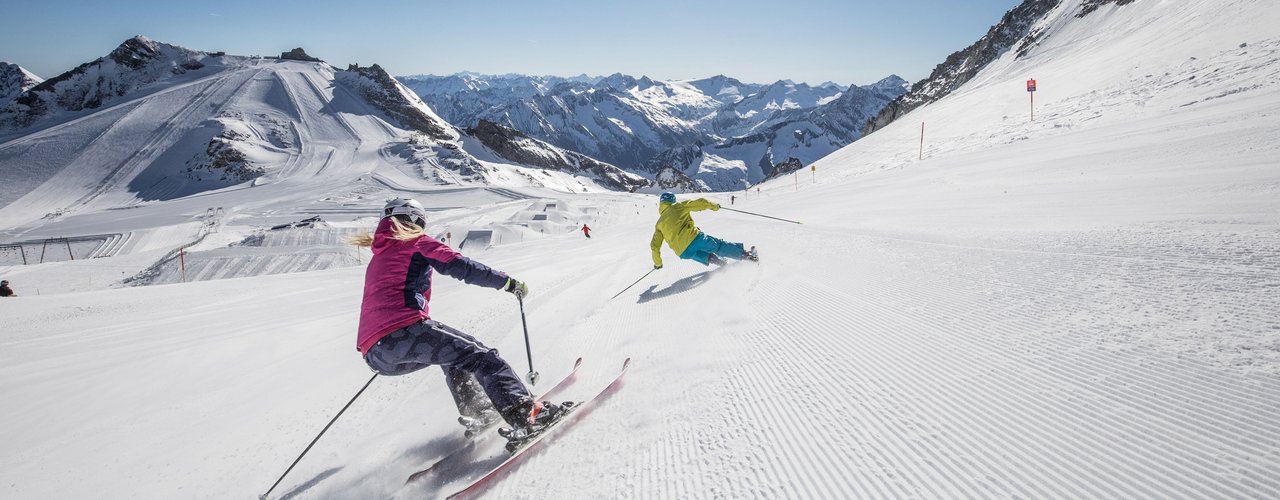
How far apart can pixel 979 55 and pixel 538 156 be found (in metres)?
86.0

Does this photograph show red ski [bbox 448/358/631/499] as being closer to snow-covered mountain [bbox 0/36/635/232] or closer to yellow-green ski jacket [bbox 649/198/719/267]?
yellow-green ski jacket [bbox 649/198/719/267]

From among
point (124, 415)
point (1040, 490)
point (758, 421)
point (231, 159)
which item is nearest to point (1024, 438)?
point (1040, 490)

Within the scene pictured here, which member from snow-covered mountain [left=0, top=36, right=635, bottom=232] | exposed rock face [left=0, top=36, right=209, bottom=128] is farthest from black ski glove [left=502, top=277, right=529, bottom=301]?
exposed rock face [left=0, top=36, right=209, bottom=128]

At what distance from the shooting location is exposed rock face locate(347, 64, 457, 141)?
3691 inches

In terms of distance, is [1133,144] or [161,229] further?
[161,229]

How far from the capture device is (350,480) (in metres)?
3.10

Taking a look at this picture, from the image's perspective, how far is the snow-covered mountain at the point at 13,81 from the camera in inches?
3167

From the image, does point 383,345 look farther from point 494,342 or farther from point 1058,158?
point 1058,158

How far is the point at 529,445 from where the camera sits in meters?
2.92

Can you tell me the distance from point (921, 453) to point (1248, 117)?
36.0 ft

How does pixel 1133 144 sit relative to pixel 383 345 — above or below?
above

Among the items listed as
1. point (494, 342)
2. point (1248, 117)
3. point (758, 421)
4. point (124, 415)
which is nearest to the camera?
point (758, 421)

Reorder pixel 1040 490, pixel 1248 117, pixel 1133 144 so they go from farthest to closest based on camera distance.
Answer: pixel 1133 144 < pixel 1248 117 < pixel 1040 490

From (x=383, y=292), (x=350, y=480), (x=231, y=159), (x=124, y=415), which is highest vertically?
(x=231, y=159)
